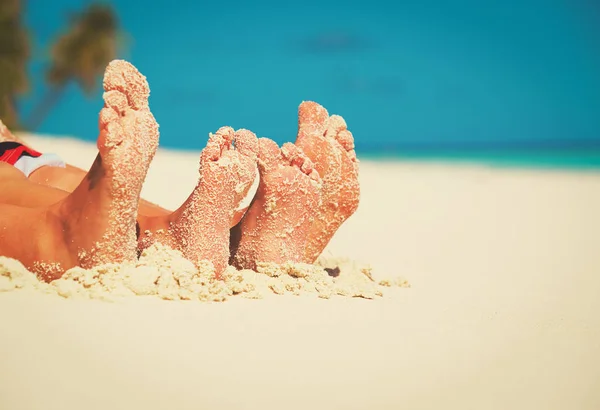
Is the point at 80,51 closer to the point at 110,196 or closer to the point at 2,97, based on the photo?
the point at 2,97

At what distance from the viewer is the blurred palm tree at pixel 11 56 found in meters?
12.9

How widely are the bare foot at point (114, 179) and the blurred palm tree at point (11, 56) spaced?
1217 centimetres

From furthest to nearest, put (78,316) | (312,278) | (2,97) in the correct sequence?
(2,97) → (312,278) → (78,316)

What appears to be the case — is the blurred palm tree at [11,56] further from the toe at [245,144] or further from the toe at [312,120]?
the toe at [245,144]

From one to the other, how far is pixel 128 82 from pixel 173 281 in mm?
529

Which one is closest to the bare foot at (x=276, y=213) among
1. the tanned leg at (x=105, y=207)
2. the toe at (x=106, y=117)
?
the tanned leg at (x=105, y=207)

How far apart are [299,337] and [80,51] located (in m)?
17.6

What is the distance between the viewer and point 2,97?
12.9 meters

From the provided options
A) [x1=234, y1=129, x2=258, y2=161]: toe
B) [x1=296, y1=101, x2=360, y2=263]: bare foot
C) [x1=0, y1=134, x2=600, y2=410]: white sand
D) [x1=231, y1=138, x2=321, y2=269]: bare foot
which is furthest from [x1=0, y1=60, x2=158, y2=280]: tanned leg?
[x1=296, y1=101, x2=360, y2=263]: bare foot

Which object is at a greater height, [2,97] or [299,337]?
[2,97]

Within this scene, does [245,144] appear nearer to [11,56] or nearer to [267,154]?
[267,154]

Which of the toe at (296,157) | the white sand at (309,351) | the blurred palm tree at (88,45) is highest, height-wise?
the blurred palm tree at (88,45)

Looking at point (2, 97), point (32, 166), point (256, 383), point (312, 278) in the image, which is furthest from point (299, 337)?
point (2, 97)

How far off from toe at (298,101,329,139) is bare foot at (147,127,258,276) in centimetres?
40
